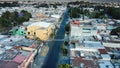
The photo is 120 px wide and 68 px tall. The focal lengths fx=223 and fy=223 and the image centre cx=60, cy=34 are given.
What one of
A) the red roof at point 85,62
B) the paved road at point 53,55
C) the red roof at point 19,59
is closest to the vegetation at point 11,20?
the paved road at point 53,55

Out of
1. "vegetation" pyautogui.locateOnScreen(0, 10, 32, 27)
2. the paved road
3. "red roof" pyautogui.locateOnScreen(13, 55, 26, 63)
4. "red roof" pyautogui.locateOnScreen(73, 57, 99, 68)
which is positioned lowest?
the paved road

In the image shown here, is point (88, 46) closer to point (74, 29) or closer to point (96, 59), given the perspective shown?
point (96, 59)

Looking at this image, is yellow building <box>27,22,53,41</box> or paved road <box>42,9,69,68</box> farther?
yellow building <box>27,22,53,41</box>

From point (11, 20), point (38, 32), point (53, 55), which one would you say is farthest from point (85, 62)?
point (11, 20)

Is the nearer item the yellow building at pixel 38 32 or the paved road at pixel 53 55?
the paved road at pixel 53 55

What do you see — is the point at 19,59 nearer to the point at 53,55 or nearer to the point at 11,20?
the point at 53,55

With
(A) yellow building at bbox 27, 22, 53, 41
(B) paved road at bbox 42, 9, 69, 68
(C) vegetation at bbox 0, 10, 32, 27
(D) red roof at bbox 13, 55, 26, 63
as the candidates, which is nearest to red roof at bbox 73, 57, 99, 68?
Answer: (B) paved road at bbox 42, 9, 69, 68

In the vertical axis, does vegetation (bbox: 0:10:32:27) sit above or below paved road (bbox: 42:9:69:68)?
above

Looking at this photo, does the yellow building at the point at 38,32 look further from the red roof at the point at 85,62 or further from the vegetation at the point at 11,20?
the red roof at the point at 85,62

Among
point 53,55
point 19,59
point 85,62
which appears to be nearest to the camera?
point 85,62

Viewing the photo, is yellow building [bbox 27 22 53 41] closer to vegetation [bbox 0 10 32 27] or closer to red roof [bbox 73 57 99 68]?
vegetation [bbox 0 10 32 27]

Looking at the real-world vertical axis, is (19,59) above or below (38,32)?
above
